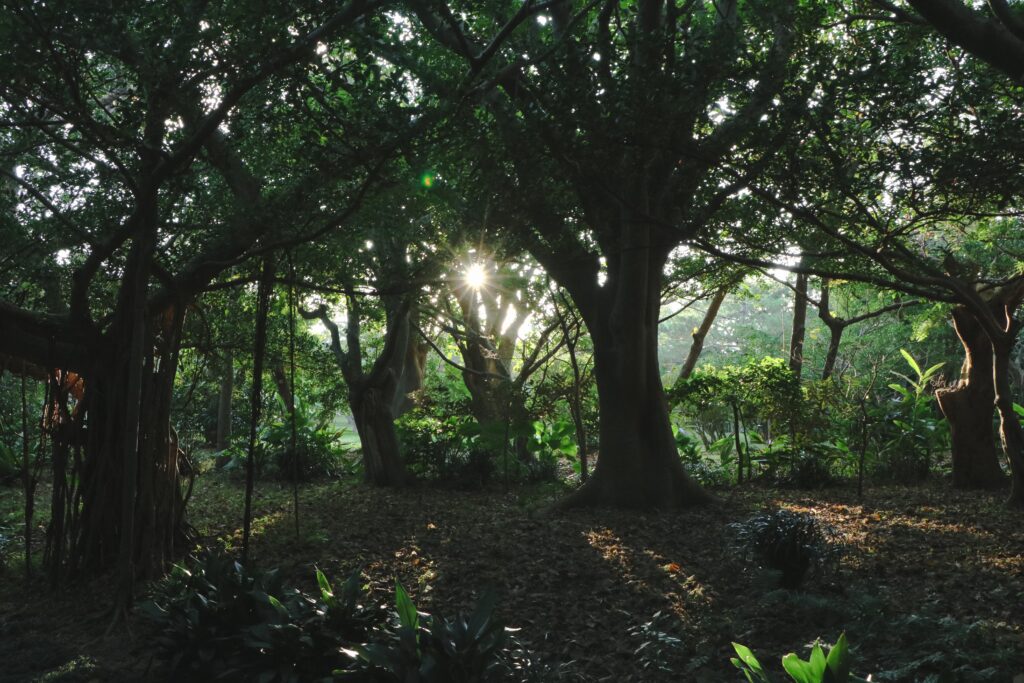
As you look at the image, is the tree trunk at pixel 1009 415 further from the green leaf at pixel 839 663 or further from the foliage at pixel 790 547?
the green leaf at pixel 839 663

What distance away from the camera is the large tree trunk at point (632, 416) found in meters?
8.20

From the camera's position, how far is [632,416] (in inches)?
327

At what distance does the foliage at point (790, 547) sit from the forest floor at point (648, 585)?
0.13 m

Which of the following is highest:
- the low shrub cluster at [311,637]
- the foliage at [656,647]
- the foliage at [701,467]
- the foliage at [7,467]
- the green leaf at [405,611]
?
the foliage at [7,467]

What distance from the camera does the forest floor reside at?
410 cm

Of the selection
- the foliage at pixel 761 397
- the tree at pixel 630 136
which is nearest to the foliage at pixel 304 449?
the foliage at pixel 761 397

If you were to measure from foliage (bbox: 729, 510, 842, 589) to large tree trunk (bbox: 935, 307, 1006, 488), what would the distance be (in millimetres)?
4721

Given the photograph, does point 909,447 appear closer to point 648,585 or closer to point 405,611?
point 648,585

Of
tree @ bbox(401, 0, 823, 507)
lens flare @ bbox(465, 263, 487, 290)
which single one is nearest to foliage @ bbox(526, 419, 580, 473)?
tree @ bbox(401, 0, 823, 507)

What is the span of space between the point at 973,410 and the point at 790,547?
5105 mm

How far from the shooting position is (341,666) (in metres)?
3.79

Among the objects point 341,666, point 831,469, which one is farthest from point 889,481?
point 341,666

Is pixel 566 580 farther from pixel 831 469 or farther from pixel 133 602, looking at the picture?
pixel 831 469

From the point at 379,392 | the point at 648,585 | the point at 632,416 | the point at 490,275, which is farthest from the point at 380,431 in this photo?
the point at 648,585
